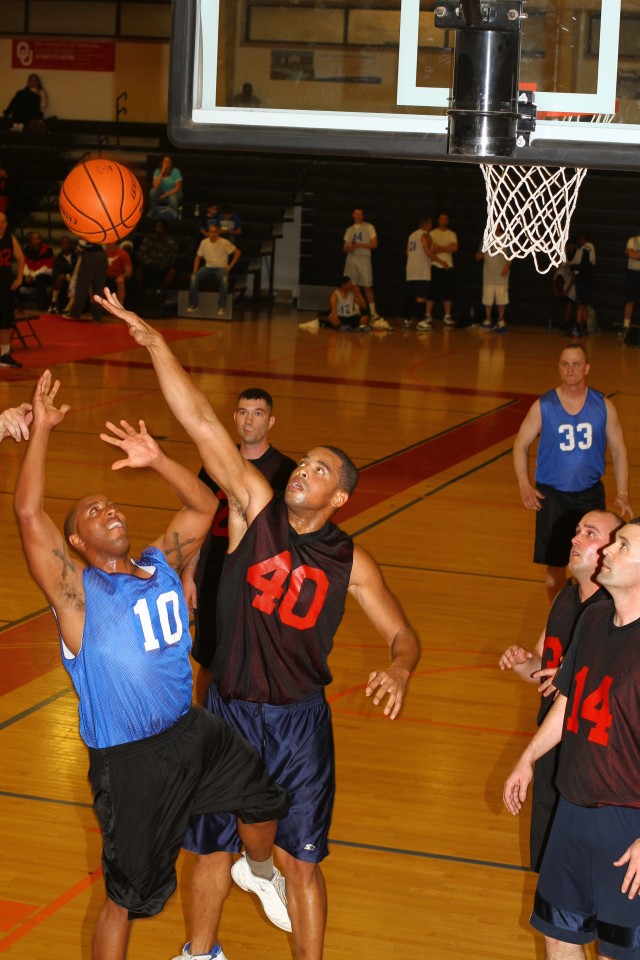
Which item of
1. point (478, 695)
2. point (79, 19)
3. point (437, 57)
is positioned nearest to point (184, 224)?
point (79, 19)

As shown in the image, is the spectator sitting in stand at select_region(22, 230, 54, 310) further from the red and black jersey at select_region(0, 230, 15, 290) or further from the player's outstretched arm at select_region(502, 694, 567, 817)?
the player's outstretched arm at select_region(502, 694, 567, 817)

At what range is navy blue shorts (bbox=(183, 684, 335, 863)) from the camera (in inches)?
170

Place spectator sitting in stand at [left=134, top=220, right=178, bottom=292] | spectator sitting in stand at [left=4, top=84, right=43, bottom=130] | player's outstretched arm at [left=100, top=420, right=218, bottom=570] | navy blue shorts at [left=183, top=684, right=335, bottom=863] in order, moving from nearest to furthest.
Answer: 1. navy blue shorts at [left=183, top=684, right=335, bottom=863]
2. player's outstretched arm at [left=100, top=420, right=218, bottom=570]
3. spectator sitting in stand at [left=134, top=220, right=178, bottom=292]
4. spectator sitting in stand at [left=4, top=84, right=43, bottom=130]

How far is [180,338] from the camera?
20750 millimetres

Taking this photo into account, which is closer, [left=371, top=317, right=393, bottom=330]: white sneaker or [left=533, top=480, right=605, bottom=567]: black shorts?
[left=533, top=480, right=605, bottom=567]: black shorts

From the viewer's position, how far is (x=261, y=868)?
4559 millimetres

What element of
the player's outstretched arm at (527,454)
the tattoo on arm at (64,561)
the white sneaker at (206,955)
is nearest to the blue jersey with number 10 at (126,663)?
the tattoo on arm at (64,561)

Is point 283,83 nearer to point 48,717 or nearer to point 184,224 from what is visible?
point 48,717

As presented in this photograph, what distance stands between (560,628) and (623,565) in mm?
745

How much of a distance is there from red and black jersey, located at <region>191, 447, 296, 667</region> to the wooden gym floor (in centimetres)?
95

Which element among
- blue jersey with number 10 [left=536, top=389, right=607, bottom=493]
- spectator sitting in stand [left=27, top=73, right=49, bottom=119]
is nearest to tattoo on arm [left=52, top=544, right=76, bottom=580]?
blue jersey with number 10 [left=536, top=389, right=607, bottom=493]

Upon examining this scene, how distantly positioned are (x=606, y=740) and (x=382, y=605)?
1.00 metres

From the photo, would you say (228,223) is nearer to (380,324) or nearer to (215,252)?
(215,252)

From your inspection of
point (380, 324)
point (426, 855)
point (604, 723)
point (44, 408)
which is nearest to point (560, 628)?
point (604, 723)
